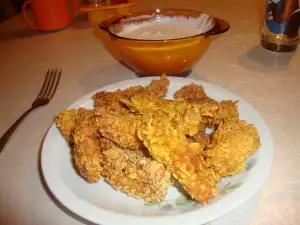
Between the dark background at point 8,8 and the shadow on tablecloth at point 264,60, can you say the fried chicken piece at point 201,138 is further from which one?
the dark background at point 8,8

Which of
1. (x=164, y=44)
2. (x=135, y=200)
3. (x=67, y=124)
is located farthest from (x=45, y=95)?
(x=135, y=200)

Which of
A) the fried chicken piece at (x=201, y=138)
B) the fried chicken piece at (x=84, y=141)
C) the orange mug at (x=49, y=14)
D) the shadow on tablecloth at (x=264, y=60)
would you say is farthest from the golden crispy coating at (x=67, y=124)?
the orange mug at (x=49, y=14)

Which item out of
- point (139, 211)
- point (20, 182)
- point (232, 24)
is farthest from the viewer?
point (232, 24)

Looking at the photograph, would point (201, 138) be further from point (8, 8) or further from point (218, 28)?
point (8, 8)

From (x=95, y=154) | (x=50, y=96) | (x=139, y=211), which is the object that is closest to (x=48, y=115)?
(x=50, y=96)

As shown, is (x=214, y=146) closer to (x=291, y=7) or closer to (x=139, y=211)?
(x=139, y=211)

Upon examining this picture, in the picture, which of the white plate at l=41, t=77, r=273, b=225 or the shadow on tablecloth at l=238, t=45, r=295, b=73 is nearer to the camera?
the white plate at l=41, t=77, r=273, b=225

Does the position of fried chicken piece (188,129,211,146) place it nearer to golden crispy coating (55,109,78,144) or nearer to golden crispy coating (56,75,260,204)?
golden crispy coating (56,75,260,204)

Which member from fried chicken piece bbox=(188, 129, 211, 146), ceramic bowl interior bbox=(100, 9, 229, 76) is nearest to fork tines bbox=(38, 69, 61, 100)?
ceramic bowl interior bbox=(100, 9, 229, 76)
